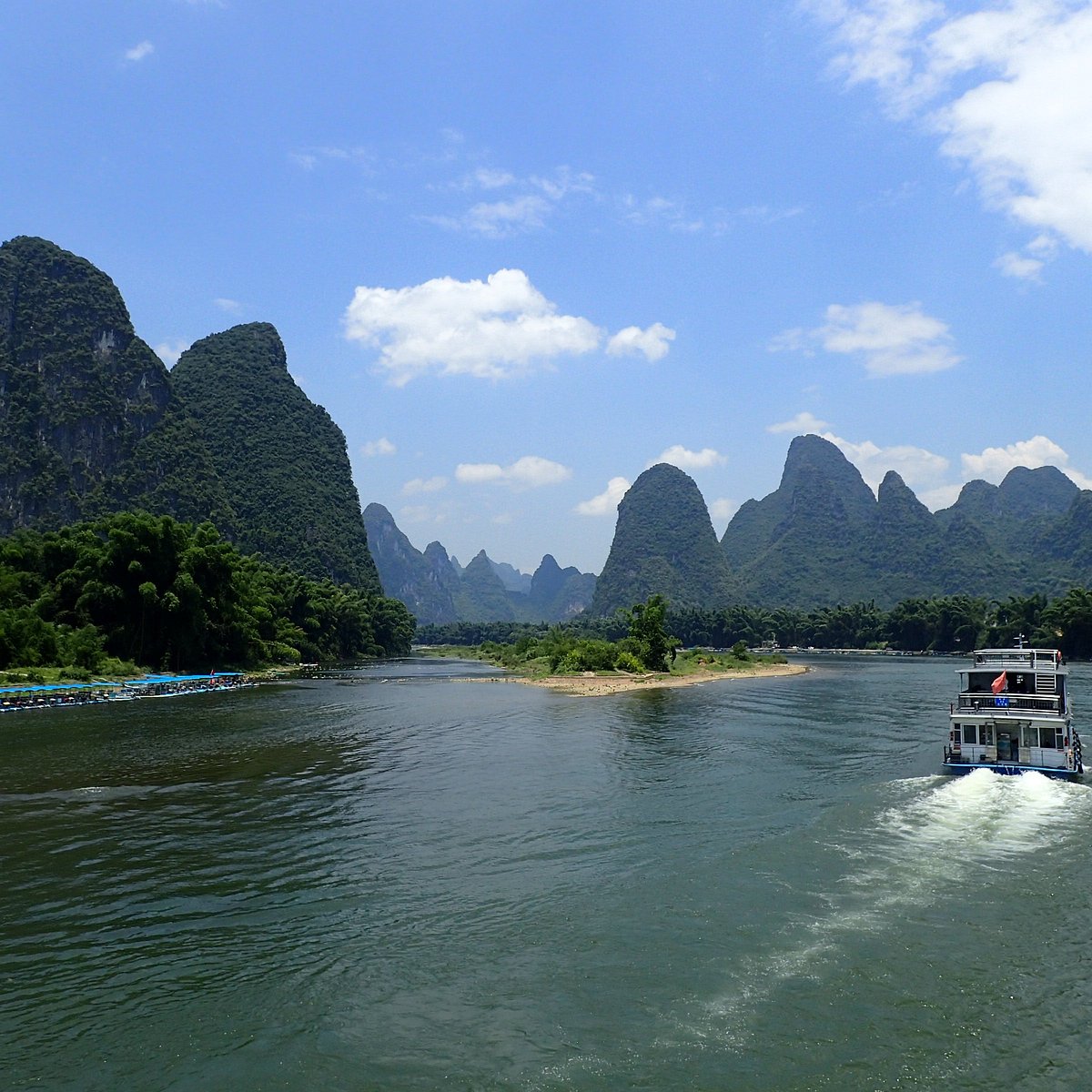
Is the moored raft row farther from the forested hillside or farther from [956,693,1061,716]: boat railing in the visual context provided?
[956,693,1061,716]: boat railing

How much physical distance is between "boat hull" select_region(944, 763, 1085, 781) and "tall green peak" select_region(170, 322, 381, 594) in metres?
139

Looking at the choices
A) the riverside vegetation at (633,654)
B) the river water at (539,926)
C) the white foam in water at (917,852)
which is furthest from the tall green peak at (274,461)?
the white foam in water at (917,852)

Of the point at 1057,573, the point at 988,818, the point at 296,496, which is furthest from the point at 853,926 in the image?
the point at 1057,573

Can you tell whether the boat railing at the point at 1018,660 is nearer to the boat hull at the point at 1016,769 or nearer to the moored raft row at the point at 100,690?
the boat hull at the point at 1016,769

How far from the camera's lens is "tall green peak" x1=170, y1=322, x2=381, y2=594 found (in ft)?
527

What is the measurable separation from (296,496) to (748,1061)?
17150 centimetres

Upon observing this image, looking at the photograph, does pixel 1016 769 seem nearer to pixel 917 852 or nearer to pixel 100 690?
pixel 917 852

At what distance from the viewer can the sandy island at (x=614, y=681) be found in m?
56.0

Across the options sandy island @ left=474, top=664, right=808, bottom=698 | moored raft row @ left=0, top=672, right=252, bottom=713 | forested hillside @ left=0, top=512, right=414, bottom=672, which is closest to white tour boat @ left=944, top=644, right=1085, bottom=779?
sandy island @ left=474, top=664, right=808, bottom=698

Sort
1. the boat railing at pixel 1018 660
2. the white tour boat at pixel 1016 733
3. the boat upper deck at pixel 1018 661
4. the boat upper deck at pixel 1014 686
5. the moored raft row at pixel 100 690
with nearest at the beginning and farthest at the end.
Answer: the white tour boat at pixel 1016 733
the boat upper deck at pixel 1014 686
the boat upper deck at pixel 1018 661
the boat railing at pixel 1018 660
the moored raft row at pixel 100 690

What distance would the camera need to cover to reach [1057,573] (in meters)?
186

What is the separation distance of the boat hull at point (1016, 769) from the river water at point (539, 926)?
21.0 inches

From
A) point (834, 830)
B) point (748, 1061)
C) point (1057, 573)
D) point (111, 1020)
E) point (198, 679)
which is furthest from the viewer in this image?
point (1057, 573)

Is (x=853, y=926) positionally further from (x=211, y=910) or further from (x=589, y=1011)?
(x=211, y=910)
